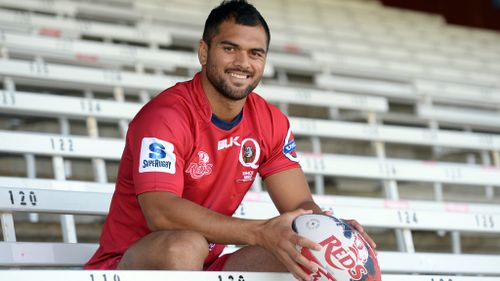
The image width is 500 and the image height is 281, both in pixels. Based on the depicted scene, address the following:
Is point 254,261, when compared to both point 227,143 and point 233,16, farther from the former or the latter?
point 233,16

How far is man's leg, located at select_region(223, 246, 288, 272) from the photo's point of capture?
1.75 metres

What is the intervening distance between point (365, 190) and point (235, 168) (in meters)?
1.73

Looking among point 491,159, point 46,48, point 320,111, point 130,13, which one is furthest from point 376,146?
point 130,13

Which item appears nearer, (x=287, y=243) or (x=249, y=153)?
(x=287, y=243)

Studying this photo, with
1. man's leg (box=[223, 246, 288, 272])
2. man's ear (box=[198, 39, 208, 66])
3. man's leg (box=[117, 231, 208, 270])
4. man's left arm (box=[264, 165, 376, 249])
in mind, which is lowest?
man's leg (box=[223, 246, 288, 272])

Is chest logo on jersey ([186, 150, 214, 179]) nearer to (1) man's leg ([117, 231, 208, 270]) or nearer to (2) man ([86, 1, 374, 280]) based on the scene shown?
(2) man ([86, 1, 374, 280])

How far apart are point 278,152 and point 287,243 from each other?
428 mm

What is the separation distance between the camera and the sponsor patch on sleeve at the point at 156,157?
1715 mm

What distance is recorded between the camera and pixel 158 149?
1734 mm

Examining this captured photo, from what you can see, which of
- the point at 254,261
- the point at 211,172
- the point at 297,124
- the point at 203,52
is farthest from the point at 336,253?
the point at 297,124

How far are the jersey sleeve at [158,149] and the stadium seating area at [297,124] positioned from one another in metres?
0.22

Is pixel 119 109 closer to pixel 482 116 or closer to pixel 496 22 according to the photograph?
pixel 482 116

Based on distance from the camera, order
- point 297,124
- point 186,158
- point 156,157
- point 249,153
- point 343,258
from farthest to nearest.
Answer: point 297,124
point 249,153
point 186,158
point 156,157
point 343,258

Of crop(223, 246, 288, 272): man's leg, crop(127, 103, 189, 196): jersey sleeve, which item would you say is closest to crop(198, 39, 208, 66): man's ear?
crop(127, 103, 189, 196): jersey sleeve
